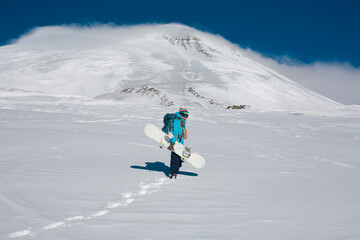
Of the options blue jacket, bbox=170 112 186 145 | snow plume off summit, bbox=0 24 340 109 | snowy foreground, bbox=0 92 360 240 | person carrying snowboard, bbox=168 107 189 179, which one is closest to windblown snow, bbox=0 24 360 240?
snowy foreground, bbox=0 92 360 240

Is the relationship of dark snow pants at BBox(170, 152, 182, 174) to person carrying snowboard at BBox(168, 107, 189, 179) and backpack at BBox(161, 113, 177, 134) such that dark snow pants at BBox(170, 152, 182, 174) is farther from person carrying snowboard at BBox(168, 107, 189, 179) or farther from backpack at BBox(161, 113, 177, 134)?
backpack at BBox(161, 113, 177, 134)

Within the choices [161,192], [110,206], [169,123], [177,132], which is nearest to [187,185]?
[161,192]

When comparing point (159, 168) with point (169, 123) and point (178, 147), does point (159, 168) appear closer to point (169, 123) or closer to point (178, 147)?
point (178, 147)

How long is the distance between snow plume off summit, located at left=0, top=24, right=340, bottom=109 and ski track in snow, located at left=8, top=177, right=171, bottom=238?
39.2 metres

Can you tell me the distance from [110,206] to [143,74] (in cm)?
7701

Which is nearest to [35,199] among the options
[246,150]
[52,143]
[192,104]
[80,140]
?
[52,143]

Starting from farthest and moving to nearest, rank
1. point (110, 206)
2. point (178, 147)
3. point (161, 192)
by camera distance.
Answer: point (178, 147)
point (161, 192)
point (110, 206)

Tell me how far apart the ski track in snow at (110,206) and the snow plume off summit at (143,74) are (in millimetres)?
39224

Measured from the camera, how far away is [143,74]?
80625mm

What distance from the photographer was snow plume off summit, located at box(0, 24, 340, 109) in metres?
66.2

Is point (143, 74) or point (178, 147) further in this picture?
point (143, 74)

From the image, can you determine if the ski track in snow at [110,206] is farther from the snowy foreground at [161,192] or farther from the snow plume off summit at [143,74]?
the snow plume off summit at [143,74]

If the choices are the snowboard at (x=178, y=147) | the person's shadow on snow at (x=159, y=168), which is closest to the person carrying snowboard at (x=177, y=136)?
the snowboard at (x=178, y=147)

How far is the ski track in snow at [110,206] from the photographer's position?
3.68 meters
